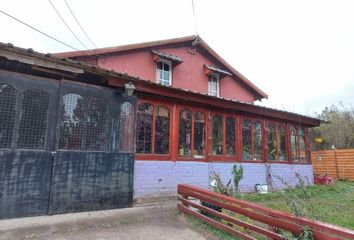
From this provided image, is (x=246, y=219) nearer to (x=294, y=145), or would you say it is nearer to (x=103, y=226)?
(x=103, y=226)

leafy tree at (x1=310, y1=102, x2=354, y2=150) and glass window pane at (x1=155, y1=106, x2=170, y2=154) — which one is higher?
leafy tree at (x1=310, y1=102, x2=354, y2=150)

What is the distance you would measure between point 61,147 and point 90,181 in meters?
1.07

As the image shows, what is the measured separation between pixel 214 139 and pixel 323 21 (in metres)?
5.98

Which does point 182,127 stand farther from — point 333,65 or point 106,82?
point 333,65

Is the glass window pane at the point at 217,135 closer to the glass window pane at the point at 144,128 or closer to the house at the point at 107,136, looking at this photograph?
the house at the point at 107,136

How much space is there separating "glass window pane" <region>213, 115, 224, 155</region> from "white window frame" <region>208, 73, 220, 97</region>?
525 centimetres

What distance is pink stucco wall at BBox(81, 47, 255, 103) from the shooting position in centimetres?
1206

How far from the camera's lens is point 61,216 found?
229 inches

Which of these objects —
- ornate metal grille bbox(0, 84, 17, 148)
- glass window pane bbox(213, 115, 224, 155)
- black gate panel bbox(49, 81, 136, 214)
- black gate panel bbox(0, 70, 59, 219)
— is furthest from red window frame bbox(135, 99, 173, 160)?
ornate metal grille bbox(0, 84, 17, 148)

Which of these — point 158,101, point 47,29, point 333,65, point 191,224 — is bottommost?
point 191,224

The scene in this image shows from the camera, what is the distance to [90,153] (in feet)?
21.5

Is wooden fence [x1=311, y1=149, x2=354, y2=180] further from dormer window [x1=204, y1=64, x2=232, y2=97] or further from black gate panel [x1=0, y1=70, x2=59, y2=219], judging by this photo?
black gate panel [x1=0, y1=70, x2=59, y2=219]

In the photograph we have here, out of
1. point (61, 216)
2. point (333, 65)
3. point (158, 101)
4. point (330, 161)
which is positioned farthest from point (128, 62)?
point (333, 65)

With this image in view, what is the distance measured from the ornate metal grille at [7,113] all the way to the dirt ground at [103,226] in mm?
1664
